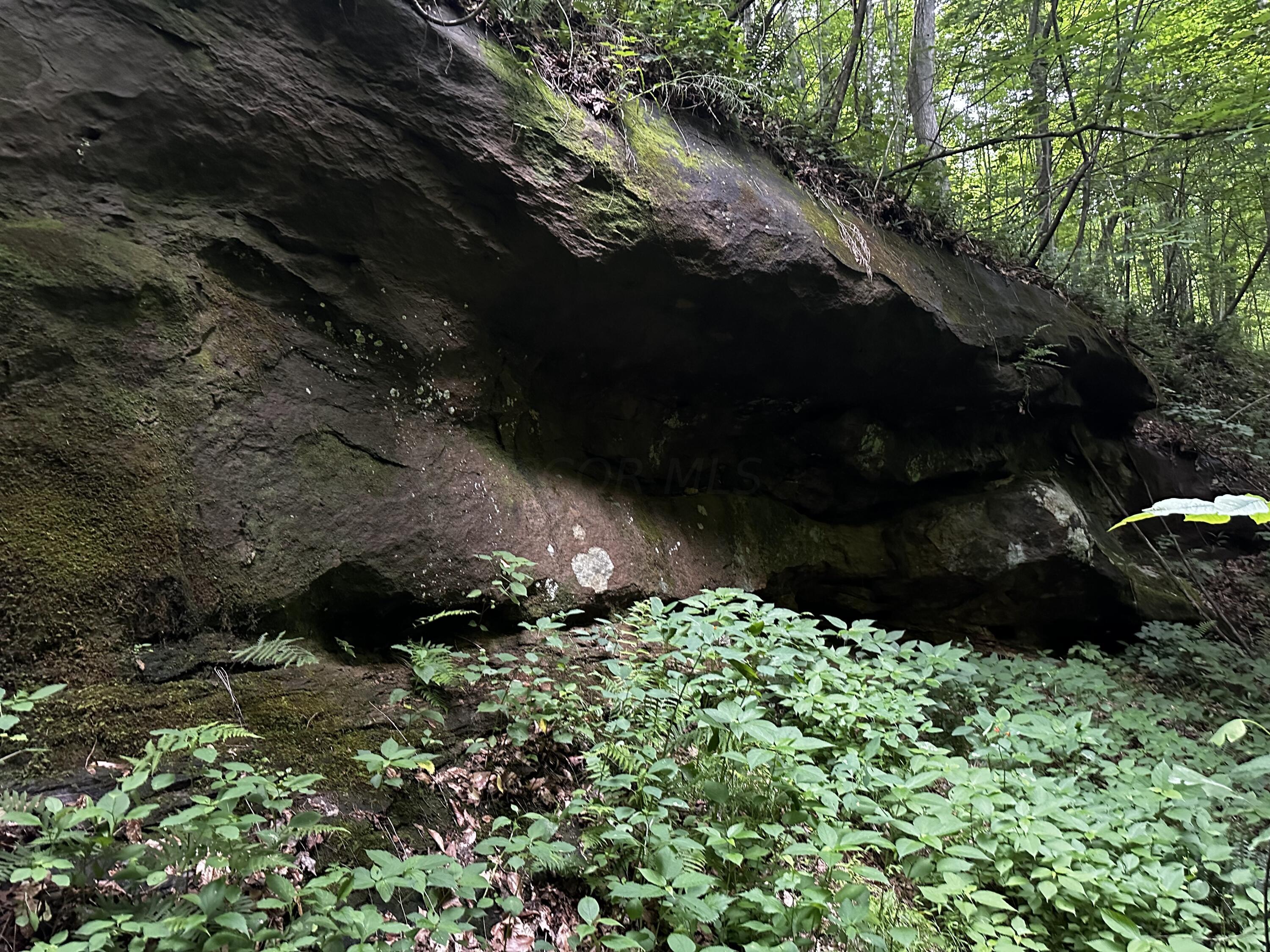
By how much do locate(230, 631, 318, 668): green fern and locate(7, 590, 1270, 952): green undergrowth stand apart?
0.39 m

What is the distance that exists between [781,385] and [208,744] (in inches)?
182

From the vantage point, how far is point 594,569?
13.6 feet

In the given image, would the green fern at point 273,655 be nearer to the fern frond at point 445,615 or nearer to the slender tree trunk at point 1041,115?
the fern frond at point 445,615

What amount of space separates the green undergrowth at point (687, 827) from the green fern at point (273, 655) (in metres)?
0.39

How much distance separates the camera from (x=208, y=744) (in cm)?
214

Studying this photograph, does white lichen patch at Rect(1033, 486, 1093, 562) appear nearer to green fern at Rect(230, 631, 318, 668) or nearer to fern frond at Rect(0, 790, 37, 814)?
green fern at Rect(230, 631, 318, 668)

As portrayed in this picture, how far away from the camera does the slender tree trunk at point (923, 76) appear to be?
7.61 meters

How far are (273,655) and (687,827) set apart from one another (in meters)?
1.76

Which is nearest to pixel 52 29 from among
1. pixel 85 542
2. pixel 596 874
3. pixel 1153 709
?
pixel 85 542

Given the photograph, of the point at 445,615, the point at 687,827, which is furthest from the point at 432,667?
the point at 687,827

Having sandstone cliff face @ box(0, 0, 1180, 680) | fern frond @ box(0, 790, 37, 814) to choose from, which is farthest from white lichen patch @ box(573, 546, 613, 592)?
fern frond @ box(0, 790, 37, 814)

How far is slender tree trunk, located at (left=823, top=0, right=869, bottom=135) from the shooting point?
560cm

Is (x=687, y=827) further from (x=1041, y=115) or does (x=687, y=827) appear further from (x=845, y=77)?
(x=1041, y=115)

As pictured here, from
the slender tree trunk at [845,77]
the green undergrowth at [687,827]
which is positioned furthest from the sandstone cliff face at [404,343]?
the slender tree trunk at [845,77]
